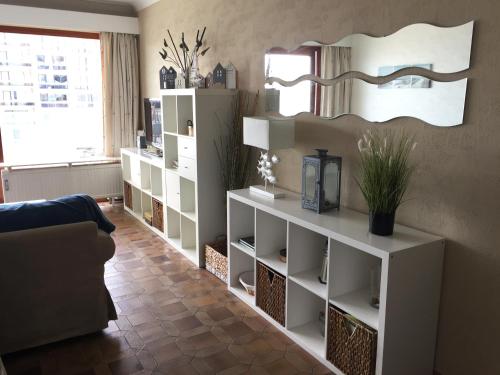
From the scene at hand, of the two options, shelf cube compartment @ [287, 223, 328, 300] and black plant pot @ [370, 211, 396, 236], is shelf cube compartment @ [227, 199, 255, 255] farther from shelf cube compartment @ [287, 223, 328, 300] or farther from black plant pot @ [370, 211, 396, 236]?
black plant pot @ [370, 211, 396, 236]

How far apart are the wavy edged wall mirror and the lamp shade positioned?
0.16 meters

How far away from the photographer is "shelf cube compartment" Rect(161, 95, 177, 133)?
4.05 meters

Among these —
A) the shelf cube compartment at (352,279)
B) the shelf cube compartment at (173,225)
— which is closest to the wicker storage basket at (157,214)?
the shelf cube compartment at (173,225)

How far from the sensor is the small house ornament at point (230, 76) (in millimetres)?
3627

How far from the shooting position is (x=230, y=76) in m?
3.64

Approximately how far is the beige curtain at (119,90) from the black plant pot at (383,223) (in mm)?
4376

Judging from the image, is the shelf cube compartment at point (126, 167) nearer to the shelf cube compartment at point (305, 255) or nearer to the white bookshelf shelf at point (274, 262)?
the white bookshelf shelf at point (274, 262)

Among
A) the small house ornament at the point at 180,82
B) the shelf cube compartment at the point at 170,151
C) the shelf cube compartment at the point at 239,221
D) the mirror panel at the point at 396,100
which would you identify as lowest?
the shelf cube compartment at the point at 239,221

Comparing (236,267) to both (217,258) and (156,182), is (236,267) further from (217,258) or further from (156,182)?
(156,182)

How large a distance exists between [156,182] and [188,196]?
0.83 meters

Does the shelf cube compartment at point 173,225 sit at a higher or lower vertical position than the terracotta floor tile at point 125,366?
higher

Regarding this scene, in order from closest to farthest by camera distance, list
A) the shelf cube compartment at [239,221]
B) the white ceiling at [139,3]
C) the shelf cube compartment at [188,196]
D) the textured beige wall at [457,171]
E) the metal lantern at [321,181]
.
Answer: the textured beige wall at [457,171], the metal lantern at [321,181], the shelf cube compartment at [239,221], the shelf cube compartment at [188,196], the white ceiling at [139,3]

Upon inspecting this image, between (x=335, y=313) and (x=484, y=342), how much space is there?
697 mm

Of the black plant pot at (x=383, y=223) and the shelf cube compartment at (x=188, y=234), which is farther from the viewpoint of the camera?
the shelf cube compartment at (x=188, y=234)
